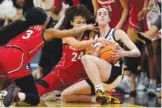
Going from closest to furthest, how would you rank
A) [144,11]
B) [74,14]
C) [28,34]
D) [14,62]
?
[14,62] → [28,34] → [74,14] → [144,11]

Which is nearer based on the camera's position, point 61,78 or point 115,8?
point 61,78

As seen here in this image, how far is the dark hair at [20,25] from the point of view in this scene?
4.69 metres

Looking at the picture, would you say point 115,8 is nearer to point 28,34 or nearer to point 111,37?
point 111,37

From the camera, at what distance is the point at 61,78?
5.27 m

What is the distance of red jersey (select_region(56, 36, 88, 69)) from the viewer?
17.2 feet

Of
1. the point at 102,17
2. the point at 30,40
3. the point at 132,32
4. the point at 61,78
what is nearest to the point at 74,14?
the point at 102,17

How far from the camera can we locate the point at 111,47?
16.4ft

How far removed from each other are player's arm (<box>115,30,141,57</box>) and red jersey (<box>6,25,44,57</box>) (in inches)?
30.2

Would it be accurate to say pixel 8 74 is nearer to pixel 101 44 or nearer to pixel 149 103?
pixel 101 44

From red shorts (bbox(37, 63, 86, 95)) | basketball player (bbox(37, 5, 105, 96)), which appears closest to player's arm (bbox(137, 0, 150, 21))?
basketball player (bbox(37, 5, 105, 96))

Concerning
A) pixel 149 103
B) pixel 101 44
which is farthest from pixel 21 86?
pixel 149 103

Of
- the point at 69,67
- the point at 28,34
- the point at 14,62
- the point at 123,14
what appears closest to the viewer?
the point at 14,62

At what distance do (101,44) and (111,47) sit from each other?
12cm

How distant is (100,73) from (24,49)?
76cm
